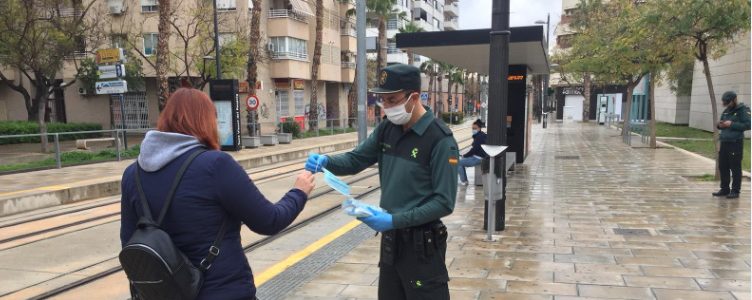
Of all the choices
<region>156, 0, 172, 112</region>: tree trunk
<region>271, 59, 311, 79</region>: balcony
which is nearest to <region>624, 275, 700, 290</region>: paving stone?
<region>156, 0, 172, 112</region>: tree trunk

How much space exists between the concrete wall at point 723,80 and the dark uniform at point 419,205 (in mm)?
20767

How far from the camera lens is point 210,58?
2480 cm

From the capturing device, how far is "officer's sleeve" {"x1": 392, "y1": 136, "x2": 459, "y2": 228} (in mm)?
2439

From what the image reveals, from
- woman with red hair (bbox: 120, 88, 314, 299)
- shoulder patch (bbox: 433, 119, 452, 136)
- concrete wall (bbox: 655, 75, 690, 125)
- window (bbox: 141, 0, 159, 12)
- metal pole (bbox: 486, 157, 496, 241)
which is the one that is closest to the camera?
woman with red hair (bbox: 120, 88, 314, 299)

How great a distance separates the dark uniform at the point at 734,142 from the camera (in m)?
8.12

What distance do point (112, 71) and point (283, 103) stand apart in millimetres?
19957

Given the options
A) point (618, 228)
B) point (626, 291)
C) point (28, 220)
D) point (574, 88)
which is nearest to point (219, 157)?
point (626, 291)

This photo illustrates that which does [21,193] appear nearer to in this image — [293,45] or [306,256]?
[306,256]

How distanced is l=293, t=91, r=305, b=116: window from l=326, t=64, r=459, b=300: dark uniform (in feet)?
113

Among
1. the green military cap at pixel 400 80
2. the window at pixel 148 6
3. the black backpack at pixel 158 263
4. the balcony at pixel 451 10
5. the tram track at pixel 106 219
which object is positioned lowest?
the tram track at pixel 106 219

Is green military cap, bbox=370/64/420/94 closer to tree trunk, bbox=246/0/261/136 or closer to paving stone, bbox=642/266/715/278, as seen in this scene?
paving stone, bbox=642/266/715/278

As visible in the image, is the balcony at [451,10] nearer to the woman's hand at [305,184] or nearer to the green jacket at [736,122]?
the green jacket at [736,122]

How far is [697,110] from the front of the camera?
29.4 m

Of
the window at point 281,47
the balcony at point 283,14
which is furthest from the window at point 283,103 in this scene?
the balcony at point 283,14
